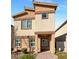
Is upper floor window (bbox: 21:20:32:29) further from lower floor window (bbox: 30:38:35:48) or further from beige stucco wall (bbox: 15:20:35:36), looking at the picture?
lower floor window (bbox: 30:38:35:48)

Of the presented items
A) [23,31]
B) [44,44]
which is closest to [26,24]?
[23,31]

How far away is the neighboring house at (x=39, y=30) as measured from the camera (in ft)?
25.4

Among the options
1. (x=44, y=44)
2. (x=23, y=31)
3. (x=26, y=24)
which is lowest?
(x=44, y=44)

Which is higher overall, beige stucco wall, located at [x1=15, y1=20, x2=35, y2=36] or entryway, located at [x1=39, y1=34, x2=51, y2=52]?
beige stucco wall, located at [x1=15, y1=20, x2=35, y2=36]

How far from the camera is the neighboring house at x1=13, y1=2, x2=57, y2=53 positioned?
7750 mm

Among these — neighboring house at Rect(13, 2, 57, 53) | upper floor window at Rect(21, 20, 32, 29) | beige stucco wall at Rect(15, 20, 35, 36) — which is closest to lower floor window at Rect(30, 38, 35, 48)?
neighboring house at Rect(13, 2, 57, 53)

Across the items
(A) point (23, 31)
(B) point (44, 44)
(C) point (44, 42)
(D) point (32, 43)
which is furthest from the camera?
(A) point (23, 31)

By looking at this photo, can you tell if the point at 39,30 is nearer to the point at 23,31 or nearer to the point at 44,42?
the point at 44,42

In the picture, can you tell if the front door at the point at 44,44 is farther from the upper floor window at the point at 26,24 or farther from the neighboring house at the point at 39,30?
the upper floor window at the point at 26,24

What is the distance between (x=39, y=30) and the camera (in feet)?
26.5
